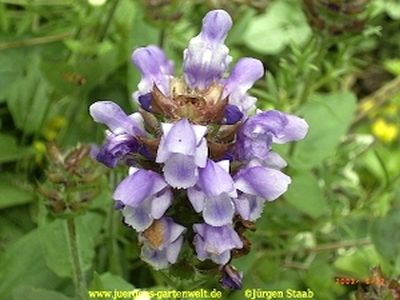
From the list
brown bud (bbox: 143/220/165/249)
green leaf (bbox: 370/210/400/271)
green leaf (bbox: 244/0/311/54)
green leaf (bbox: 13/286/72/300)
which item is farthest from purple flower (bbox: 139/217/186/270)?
green leaf (bbox: 244/0/311/54)

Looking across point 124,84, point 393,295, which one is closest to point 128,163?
point 393,295

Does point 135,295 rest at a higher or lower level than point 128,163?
lower

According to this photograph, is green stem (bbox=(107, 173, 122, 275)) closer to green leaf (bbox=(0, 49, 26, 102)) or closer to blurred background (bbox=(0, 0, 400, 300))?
blurred background (bbox=(0, 0, 400, 300))

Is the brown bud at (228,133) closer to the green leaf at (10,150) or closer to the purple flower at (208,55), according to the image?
the purple flower at (208,55)

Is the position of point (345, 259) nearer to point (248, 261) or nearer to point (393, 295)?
point (248, 261)

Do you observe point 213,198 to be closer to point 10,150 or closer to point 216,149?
point 216,149
